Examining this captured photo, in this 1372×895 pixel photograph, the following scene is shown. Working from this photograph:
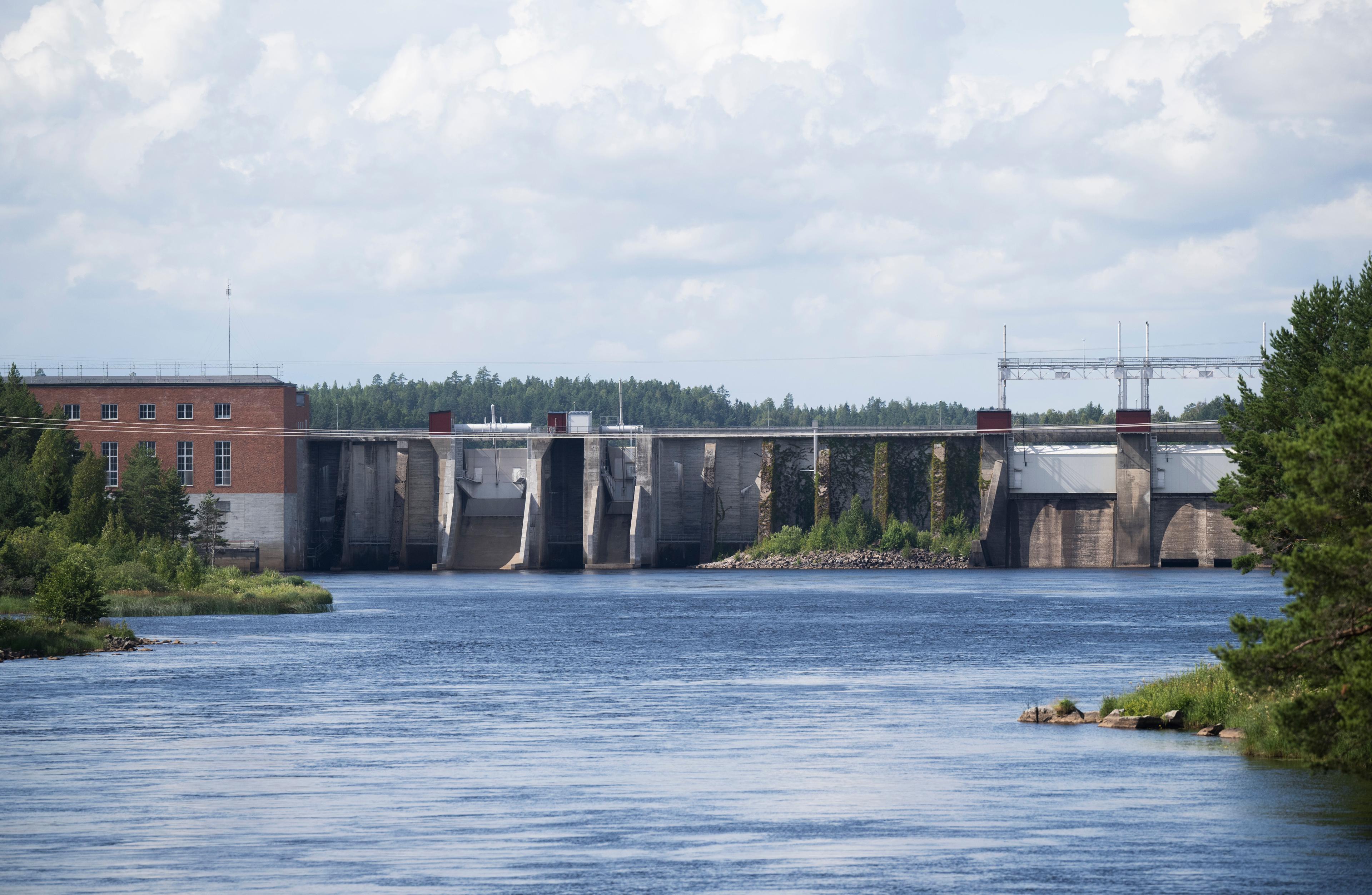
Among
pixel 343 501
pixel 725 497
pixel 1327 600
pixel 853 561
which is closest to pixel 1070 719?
pixel 1327 600

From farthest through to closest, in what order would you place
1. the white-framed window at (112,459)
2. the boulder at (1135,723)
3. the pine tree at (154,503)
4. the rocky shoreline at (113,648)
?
the white-framed window at (112,459) < the pine tree at (154,503) < the rocky shoreline at (113,648) < the boulder at (1135,723)

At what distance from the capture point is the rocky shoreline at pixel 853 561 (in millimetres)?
140750

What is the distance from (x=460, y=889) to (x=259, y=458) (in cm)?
11003

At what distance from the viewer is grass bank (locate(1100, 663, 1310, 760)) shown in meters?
35.9

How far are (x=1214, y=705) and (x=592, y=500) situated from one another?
10141 centimetres

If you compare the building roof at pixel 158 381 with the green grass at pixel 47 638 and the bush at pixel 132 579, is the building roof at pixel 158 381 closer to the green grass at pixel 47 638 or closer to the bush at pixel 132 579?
the bush at pixel 132 579

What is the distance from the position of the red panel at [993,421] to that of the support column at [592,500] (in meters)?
32.1

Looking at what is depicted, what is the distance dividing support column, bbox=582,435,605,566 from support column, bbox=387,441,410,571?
15512mm

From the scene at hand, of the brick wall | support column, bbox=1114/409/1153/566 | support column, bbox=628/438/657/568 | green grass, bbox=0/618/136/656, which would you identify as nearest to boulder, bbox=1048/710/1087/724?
green grass, bbox=0/618/136/656

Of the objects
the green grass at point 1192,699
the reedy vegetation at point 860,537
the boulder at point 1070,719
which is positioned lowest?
the boulder at point 1070,719

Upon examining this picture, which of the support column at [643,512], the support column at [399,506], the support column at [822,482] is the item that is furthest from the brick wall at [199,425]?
the support column at [822,482]

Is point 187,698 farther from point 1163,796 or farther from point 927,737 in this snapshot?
point 1163,796

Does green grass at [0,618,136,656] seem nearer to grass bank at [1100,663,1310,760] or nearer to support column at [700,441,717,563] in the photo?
grass bank at [1100,663,1310,760]

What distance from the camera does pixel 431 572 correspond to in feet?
480
